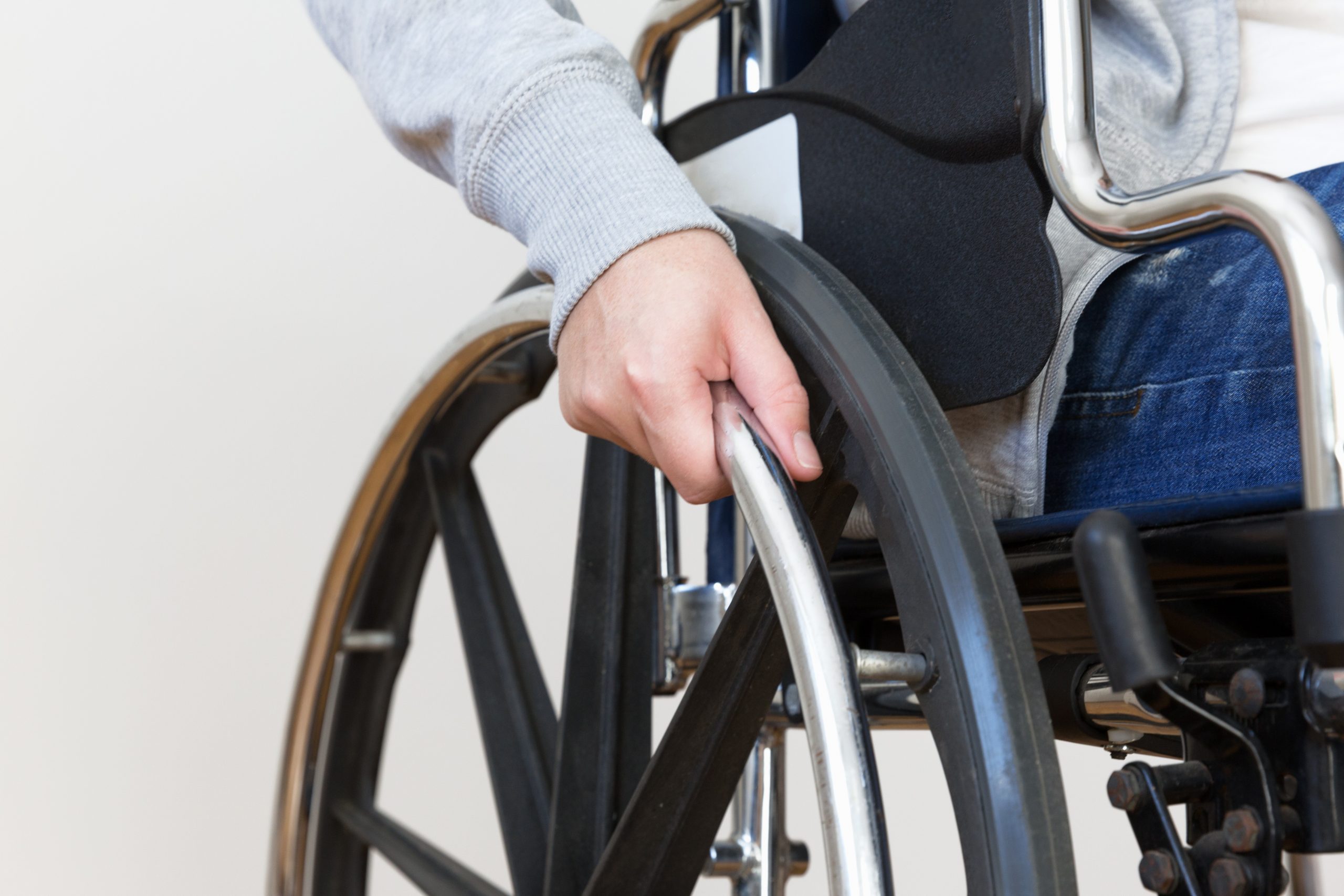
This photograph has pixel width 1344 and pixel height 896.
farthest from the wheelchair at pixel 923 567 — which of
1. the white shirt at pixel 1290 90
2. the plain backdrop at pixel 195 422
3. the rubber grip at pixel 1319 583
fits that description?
the plain backdrop at pixel 195 422

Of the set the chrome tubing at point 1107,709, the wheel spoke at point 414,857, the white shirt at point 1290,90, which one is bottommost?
the wheel spoke at point 414,857

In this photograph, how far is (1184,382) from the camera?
47cm

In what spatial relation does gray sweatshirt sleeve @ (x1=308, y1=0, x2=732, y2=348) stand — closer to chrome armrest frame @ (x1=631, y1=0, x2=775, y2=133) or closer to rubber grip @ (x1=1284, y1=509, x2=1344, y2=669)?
chrome armrest frame @ (x1=631, y1=0, x2=775, y2=133)

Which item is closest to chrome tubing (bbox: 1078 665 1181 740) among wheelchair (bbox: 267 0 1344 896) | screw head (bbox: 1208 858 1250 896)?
wheelchair (bbox: 267 0 1344 896)

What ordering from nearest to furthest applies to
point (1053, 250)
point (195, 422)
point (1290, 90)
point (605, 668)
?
point (1053, 250) → point (1290, 90) → point (605, 668) → point (195, 422)

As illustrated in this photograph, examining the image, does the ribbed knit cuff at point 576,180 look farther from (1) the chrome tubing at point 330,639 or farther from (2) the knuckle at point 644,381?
(1) the chrome tubing at point 330,639

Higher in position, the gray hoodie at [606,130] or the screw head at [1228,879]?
the gray hoodie at [606,130]

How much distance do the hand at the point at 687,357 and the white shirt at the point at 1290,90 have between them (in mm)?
276

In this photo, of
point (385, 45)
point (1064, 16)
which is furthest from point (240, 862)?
point (1064, 16)

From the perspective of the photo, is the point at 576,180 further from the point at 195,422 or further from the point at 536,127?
the point at 195,422

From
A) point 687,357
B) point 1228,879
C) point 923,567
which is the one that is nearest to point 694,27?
point 687,357

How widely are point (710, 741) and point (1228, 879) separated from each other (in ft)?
0.74

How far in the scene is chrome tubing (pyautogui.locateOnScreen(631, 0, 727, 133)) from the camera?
0.76 metres

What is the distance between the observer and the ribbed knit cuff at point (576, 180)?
1.67 ft
